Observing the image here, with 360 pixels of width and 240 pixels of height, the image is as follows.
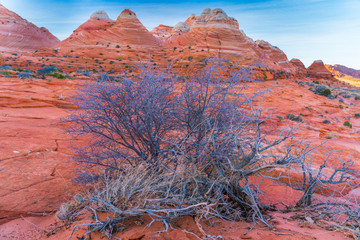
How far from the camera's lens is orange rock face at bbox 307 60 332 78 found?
50188mm

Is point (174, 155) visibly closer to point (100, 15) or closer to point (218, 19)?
point (218, 19)

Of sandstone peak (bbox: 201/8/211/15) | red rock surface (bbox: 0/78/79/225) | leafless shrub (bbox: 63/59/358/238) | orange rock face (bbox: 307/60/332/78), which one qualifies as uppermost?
sandstone peak (bbox: 201/8/211/15)

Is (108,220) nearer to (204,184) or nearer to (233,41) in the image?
(204,184)

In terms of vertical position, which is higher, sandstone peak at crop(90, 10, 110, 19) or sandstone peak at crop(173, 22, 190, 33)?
sandstone peak at crop(90, 10, 110, 19)

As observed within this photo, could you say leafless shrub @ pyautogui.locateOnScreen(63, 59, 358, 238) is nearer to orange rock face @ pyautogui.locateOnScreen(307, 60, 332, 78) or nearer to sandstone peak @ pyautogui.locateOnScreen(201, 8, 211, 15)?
sandstone peak @ pyautogui.locateOnScreen(201, 8, 211, 15)

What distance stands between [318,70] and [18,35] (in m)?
69.9

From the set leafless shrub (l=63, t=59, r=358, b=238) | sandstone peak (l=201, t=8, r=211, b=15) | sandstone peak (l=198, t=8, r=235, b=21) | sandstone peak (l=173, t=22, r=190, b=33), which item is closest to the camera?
leafless shrub (l=63, t=59, r=358, b=238)

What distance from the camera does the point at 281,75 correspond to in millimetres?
33969

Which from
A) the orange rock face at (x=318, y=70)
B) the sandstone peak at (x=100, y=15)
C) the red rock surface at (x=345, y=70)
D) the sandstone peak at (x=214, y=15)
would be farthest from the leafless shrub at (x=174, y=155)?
the red rock surface at (x=345, y=70)

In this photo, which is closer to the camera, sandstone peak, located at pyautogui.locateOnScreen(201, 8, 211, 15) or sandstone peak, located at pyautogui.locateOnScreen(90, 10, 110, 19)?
sandstone peak, located at pyautogui.locateOnScreen(201, 8, 211, 15)

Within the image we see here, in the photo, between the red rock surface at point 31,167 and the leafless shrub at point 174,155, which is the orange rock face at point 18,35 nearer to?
the red rock surface at point 31,167

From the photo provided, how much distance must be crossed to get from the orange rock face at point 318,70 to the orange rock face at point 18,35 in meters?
64.6

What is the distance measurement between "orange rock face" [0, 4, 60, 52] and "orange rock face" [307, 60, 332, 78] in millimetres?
64579

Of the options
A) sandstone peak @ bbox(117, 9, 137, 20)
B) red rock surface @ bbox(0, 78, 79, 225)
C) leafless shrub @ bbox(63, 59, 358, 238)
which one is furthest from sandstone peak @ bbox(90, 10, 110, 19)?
leafless shrub @ bbox(63, 59, 358, 238)
